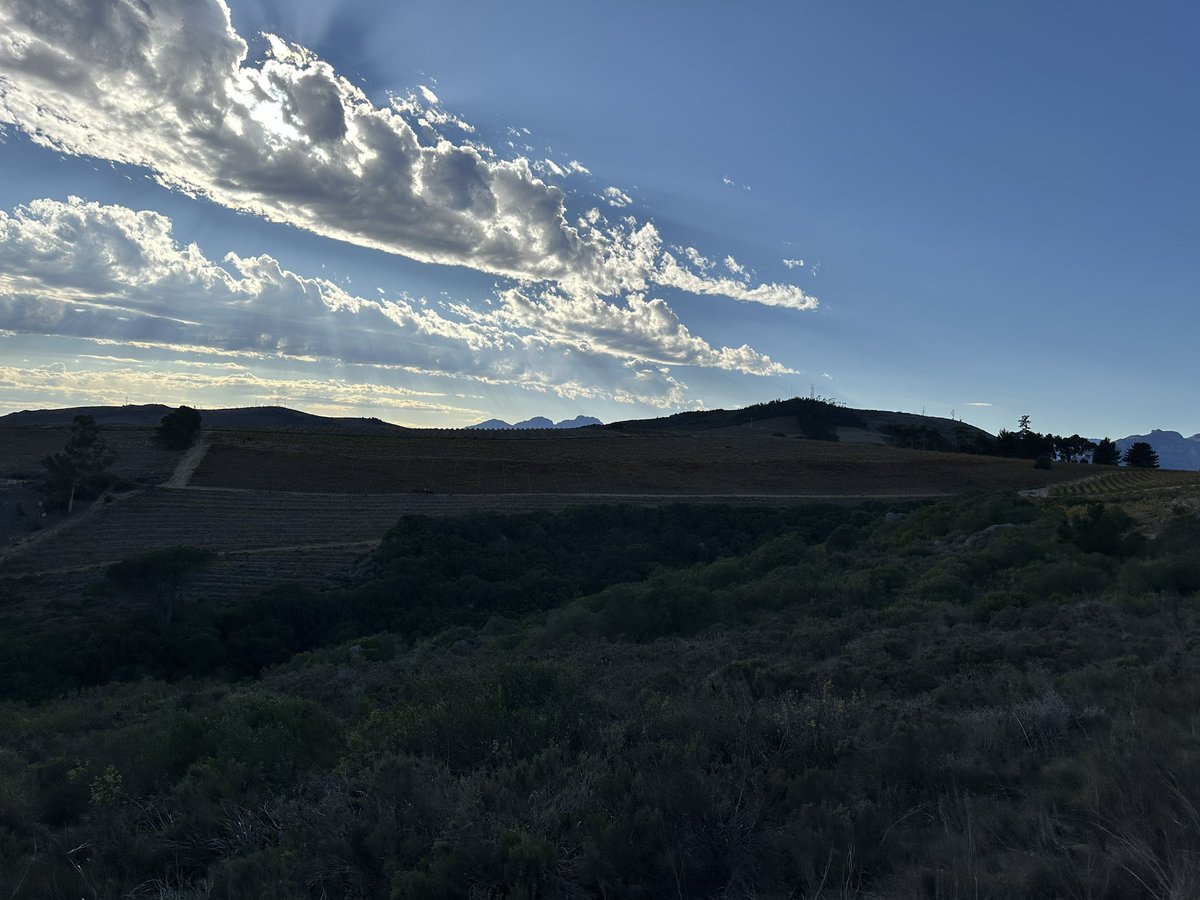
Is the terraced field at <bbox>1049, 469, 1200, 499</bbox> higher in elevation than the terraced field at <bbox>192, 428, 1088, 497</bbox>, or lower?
higher

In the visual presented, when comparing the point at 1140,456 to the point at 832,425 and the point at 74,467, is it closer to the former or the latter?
the point at 832,425

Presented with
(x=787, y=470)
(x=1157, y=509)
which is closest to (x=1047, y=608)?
(x=1157, y=509)

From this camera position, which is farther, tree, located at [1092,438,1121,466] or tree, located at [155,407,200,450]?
tree, located at [1092,438,1121,466]

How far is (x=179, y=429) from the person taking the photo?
59031 millimetres

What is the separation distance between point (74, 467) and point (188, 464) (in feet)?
34.7

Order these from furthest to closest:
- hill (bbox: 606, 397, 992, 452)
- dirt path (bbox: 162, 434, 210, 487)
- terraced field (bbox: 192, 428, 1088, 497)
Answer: hill (bbox: 606, 397, 992, 452)
terraced field (bbox: 192, 428, 1088, 497)
dirt path (bbox: 162, 434, 210, 487)

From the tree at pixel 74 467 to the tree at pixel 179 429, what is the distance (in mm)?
10775

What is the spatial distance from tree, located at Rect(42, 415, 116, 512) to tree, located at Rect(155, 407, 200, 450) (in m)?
10.8

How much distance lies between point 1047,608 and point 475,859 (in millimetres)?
12753

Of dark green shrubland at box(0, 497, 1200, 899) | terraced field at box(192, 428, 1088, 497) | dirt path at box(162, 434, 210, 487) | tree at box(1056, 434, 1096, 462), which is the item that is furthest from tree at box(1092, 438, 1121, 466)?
dirt path at box(162, 434, 210, 487)

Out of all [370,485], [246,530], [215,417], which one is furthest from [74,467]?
[215,417]

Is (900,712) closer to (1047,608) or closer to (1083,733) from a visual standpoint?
(1083,733)

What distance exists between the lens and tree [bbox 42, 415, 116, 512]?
41531 millimetres

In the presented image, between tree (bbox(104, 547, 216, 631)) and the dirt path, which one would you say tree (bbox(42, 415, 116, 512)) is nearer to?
the dirt path
